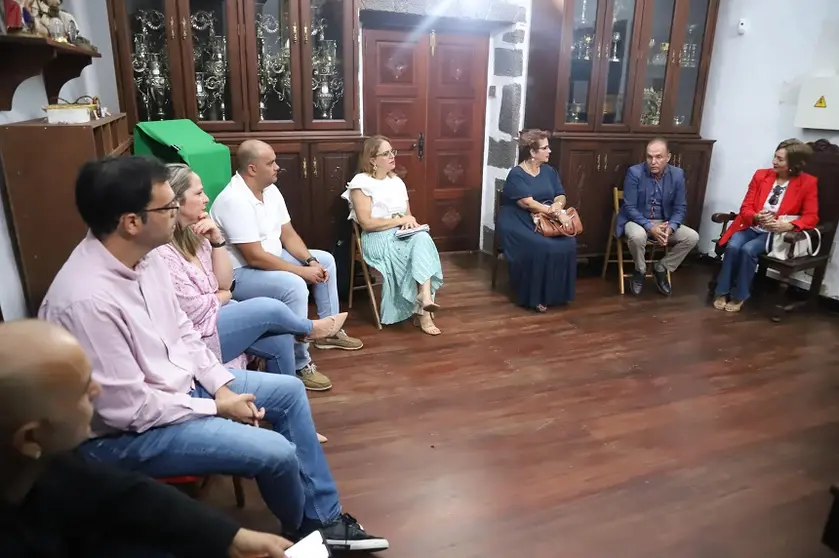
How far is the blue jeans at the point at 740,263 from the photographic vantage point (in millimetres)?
3963

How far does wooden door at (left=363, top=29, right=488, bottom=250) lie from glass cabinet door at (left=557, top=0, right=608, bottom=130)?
764mm

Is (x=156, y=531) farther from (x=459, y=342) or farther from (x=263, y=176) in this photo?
(x=459, y=342)

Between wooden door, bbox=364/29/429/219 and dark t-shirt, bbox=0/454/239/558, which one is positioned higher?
wooden door, bbox=364/29/429/219

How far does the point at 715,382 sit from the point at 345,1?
9.96 feet

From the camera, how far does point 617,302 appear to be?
419cm

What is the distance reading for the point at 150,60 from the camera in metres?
3.40

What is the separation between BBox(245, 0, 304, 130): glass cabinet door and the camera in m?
3.58

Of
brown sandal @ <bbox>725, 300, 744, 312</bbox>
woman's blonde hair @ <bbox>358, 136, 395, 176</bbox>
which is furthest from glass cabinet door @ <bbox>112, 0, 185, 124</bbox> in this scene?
brown sandal @ <bbox>725, 300, 744, 312</bbox>

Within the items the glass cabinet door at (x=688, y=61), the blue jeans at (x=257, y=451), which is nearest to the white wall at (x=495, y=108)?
the glass cabinet door at (x=688, y=61)

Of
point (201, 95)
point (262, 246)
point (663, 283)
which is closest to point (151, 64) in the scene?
point (201, 95)

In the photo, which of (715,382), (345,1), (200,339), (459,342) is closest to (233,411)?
(200,339)

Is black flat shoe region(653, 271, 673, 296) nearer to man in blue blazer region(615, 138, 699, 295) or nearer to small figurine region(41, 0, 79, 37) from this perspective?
man in blue blazer region(615, 138, 699, 295)

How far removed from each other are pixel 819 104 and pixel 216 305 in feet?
13.5

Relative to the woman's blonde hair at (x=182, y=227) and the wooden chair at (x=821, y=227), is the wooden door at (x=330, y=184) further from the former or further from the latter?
the wooden chair at (x=821, y=227)
